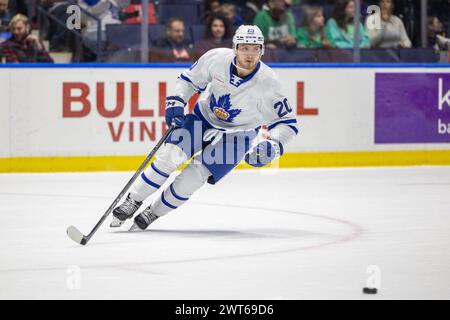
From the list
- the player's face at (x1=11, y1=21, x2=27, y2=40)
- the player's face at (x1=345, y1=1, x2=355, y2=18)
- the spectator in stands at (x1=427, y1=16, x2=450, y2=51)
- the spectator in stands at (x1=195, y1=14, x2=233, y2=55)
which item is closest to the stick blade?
the player's face at (x1=11, y1=21, x2=27, y2=40)

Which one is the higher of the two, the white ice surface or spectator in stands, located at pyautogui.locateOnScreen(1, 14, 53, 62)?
spectator in stands, located at pyautogui.locateOnScreen(1, 14, 53, 62)

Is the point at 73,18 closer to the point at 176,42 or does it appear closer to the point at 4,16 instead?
the point at 4,16

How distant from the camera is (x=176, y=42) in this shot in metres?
10.8

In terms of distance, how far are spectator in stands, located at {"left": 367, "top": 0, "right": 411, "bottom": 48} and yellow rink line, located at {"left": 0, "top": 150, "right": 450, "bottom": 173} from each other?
3.30 feet

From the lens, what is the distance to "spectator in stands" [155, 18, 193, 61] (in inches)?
424

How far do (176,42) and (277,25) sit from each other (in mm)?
967

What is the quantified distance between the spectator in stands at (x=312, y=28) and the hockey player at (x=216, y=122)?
3.81m

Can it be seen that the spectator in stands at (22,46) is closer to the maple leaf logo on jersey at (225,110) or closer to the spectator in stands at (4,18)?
the spectator in stands at (4,18)

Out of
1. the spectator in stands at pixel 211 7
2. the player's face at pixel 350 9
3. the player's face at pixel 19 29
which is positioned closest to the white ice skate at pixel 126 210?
the player's face at pixel 19 29

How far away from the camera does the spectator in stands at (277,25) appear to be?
36.3ft

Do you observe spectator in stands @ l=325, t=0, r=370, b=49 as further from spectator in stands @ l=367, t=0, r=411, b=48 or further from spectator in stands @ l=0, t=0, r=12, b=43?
spectator in stands @ l=0, t=0, r=12, b=43

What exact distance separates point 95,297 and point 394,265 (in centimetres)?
167

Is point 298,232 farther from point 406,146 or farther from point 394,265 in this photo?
point 406,146
